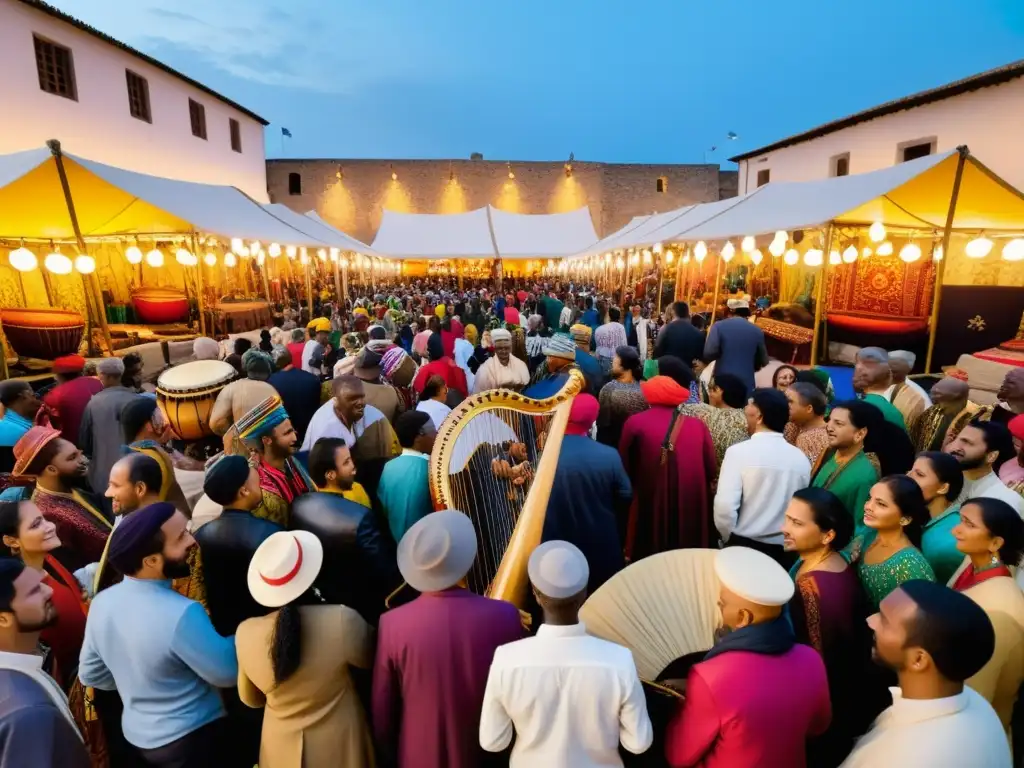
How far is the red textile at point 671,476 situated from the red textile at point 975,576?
1450 millimetres

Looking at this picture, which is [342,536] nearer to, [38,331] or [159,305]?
[38,331]

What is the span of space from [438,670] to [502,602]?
0.97 feet

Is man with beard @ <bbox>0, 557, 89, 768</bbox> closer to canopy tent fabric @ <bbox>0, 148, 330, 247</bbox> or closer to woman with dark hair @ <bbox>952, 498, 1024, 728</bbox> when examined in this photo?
woman with dark hair @ <bbox>952, 498, 1024, 728</bbox>

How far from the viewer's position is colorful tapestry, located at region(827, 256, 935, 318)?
994cm

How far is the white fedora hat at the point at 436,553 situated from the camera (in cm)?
181

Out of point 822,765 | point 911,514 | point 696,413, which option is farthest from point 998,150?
point 822,765

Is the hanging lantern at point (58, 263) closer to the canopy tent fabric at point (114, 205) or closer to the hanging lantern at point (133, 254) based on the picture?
the canopy tent fabric at point (114, 205)

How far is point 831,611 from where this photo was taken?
2172mm

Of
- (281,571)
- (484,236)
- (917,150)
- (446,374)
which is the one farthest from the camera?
(484,236)

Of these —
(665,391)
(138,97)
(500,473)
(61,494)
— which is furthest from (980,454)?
(138,97)

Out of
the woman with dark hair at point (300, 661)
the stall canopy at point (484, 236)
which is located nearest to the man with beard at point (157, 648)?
the woman with dark hair at point (300, 661)

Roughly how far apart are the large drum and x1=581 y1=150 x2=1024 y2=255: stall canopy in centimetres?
752

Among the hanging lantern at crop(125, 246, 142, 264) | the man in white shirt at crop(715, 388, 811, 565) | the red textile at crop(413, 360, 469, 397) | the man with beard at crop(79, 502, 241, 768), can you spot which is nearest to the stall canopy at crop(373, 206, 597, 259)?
the hanging lantern at crop(125, 246, 142, 264)

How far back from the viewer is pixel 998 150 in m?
10.9
